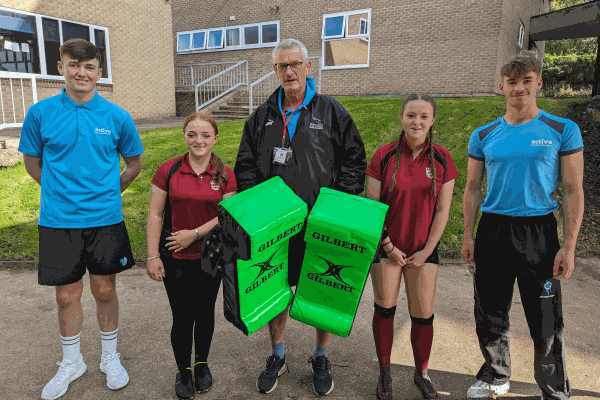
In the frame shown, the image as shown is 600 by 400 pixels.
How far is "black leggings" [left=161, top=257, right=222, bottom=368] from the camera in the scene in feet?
7.59

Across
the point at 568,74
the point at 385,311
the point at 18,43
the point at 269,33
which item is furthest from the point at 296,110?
the point at 568,74

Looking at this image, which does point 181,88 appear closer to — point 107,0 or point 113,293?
point 107,0

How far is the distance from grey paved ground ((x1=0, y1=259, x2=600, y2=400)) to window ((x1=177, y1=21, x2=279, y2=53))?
12.9 metres

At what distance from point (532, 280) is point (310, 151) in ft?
4.85

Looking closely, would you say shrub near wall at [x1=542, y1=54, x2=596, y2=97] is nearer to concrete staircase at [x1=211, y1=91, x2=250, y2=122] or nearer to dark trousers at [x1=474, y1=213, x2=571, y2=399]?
concrete staircase at [x1=211, y1=91, x2=250, y2=122]

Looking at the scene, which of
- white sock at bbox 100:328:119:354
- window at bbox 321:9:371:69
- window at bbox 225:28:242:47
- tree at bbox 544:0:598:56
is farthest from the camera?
tree at bbox 544:0:598:56

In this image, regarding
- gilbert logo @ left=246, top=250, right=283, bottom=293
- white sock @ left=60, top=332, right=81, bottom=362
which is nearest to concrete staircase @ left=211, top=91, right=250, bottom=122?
white sock @ left=60, top=332, right=81, bottom=362

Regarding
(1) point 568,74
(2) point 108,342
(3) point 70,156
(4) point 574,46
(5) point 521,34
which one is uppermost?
(4) point 574,46

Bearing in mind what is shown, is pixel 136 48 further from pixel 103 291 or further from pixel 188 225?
pixel 188 225

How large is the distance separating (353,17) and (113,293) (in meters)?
13.1

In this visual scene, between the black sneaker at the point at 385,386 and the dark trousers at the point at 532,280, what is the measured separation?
2.41 ft

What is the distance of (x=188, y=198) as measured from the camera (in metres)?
2.26

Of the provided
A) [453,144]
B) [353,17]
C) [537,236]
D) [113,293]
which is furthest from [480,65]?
[113,293]

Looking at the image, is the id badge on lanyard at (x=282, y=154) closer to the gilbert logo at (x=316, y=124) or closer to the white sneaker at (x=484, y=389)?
the gilbert logo at (x=316, y=124)
